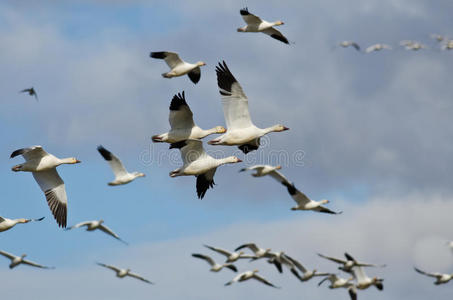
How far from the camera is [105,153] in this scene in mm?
27828

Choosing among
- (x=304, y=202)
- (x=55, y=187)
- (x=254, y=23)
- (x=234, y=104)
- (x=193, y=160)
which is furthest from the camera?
(x=304, y=202)

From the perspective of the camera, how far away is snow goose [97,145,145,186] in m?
27.6

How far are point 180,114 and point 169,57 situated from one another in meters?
4.34

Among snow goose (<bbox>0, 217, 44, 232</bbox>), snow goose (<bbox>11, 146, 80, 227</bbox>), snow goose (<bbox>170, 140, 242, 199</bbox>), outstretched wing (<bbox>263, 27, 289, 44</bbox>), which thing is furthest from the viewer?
outstretched wing (<bbox>263, 27, 289, 44</bbox>)

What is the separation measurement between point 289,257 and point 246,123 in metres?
9.77

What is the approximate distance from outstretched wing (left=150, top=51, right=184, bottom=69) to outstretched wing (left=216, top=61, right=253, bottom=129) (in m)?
4.91

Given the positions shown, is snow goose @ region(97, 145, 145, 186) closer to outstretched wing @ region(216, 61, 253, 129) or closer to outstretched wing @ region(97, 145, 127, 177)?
outstretched wing @ region(97, 145, 127, 177)

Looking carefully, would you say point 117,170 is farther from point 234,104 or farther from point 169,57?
point 234,104

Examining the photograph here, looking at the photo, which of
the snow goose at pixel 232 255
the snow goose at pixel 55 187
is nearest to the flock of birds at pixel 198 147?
the snow goose at pixel 55 187

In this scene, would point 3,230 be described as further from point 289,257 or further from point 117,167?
point 289,257

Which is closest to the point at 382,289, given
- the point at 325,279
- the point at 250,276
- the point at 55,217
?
the point at 325,279

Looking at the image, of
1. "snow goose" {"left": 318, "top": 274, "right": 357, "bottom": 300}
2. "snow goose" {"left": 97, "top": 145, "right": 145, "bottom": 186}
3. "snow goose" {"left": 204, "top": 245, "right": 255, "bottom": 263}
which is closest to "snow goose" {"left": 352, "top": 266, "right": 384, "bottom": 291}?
"snow goose" {"left": 318, "top": 274, "right": 357, "bottom": 300}

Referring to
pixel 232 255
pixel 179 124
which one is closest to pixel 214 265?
pixel 232 255

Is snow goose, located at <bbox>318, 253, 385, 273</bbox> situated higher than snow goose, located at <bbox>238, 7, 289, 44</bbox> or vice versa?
snow goose, located at <bbox>238, 7, 289, 44</bbox>
